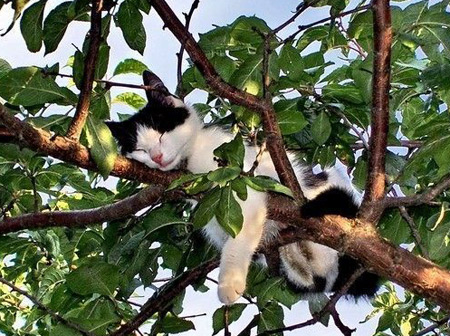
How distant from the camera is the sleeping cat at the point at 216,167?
8.99 ft

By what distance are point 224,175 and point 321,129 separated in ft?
3.01

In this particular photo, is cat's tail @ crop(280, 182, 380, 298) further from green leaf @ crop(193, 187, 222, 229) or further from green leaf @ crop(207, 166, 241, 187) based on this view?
green leaf @ crop(207, 166, 241, 187)

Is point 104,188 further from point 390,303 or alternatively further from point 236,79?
point 390,303

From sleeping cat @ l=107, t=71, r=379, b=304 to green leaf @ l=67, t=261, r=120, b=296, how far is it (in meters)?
0.45

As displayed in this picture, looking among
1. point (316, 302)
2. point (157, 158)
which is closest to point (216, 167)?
point (157, 158)

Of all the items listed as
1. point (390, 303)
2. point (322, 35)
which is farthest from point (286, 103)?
point (390, 303)

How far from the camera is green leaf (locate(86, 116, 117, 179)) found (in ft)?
6.12

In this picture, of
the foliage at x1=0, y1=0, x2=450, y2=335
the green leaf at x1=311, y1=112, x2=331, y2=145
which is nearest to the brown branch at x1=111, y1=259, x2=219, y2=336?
the foliage at x1=0, y1=0, x2=450, y2=335

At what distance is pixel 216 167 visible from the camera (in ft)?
9.38

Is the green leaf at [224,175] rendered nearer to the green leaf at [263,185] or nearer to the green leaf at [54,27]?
the green leaf at [263,185]

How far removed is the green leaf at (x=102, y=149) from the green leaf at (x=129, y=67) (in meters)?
0.67

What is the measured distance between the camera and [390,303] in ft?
12.5

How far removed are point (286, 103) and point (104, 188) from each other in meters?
1.06

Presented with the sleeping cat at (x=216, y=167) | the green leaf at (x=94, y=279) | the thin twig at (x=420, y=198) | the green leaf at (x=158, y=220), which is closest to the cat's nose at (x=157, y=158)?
the sleeping cat at (x=216, y=167)
